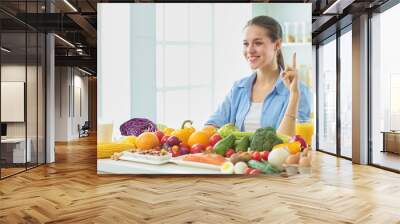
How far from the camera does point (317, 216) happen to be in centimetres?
374

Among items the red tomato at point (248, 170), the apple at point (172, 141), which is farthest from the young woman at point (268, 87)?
the apple at point (172, 141)

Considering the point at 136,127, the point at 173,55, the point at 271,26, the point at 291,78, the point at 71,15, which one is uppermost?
the point at 71,15

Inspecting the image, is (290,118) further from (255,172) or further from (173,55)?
(173,55)

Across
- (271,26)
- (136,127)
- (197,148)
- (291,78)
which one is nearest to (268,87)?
(291,78)

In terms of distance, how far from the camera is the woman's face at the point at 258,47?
5914mm

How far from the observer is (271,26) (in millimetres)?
5961

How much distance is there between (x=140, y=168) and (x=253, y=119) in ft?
6.06

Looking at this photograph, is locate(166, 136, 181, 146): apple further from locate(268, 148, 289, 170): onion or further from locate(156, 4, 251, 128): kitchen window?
locate(268, 148, 289, 170): onion

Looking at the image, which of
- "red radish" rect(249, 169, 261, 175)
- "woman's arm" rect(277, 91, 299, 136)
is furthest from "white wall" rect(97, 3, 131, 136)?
"woman's arm" rect(277, 91, 299, 136)

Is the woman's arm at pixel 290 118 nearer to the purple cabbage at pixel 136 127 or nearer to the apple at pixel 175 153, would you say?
the apple at pixel 175 153

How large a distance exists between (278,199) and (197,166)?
1.72 metres

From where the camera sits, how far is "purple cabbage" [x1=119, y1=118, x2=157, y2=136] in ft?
19.6

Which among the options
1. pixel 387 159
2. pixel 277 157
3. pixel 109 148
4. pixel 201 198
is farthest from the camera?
pixel 387 159

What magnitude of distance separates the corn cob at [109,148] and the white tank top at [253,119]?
5.73ft
